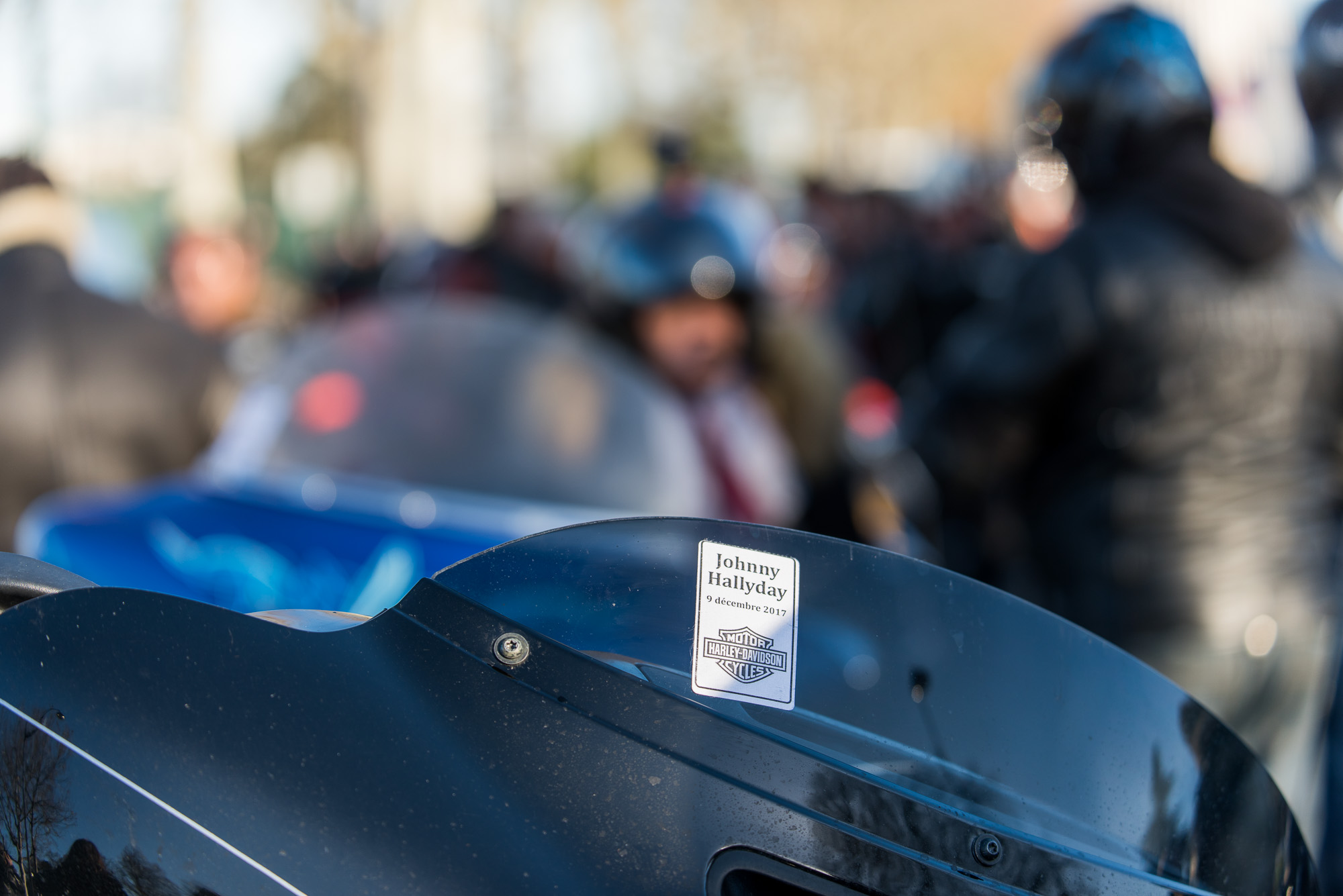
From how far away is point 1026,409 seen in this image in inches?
96.9

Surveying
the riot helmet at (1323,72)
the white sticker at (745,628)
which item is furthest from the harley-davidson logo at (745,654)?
the riot helmet at (1323,72)

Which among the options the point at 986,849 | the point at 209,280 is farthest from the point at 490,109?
the point at 986,849

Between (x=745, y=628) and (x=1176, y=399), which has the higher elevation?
(x=1176, y=399)

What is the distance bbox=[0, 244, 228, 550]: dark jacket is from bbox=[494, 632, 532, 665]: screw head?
2579 mm

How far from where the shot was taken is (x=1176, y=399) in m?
2.35

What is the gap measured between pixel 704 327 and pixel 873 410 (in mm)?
2307

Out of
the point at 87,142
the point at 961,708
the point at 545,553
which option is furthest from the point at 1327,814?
the point at 87,142

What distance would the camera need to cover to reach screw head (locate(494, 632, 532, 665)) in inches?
38.1

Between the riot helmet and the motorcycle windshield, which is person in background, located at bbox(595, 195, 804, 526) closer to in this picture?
the riot helmet

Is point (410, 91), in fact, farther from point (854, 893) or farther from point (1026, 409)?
point (854, 893)

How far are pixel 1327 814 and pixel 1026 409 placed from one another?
145 centimetres

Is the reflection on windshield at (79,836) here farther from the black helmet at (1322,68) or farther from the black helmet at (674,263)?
the black helmet at (1322,68)

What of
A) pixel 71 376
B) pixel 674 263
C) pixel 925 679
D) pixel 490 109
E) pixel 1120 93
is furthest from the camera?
pixel 490 109

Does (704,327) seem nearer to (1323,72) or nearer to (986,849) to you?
(1323,72)
